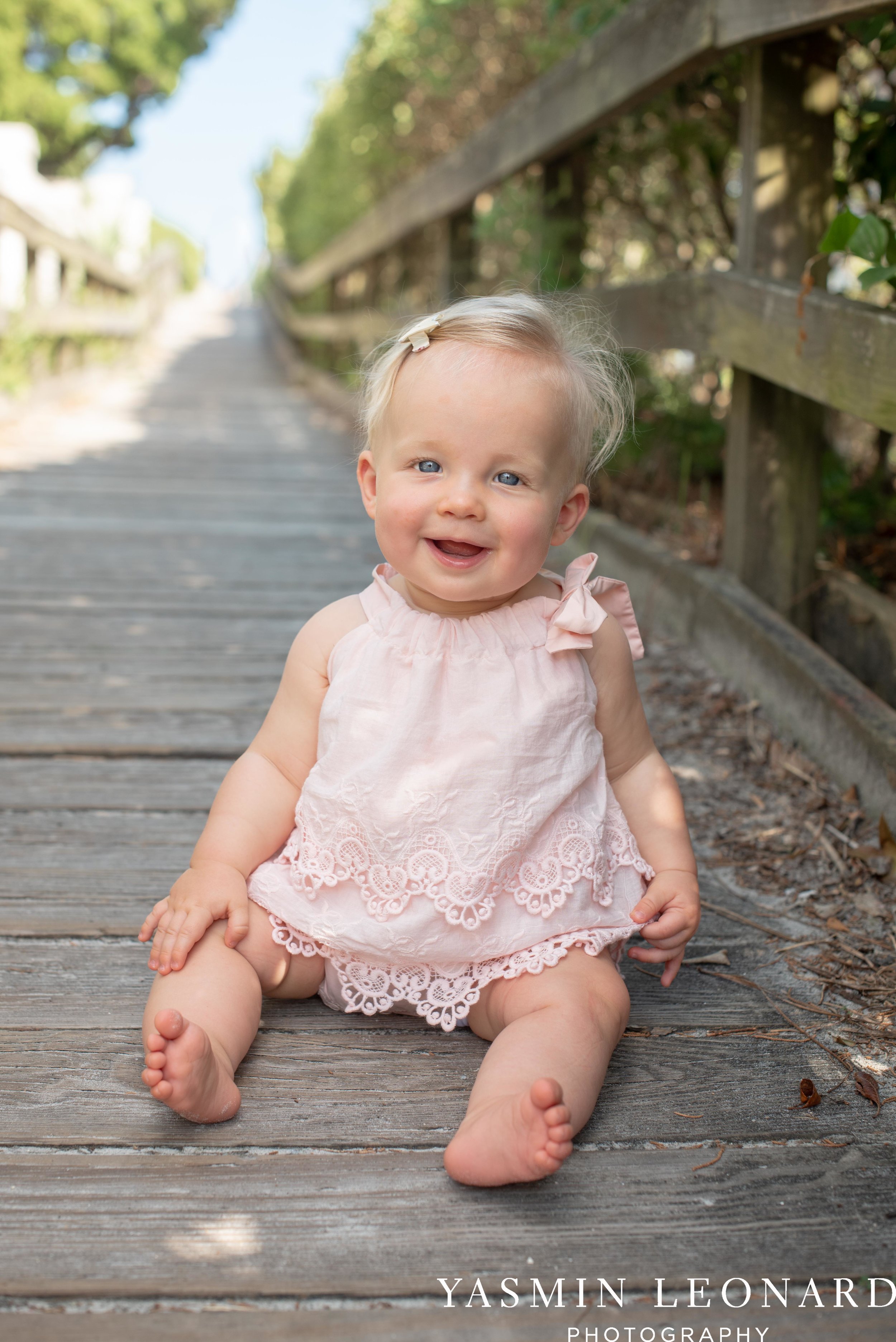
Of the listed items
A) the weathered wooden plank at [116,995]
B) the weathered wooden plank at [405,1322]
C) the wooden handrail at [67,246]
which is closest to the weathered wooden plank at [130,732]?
the weathered wooden plank at [116,995]

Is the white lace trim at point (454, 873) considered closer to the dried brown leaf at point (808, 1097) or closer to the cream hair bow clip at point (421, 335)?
the dried brown leaf at point (808, 1097)

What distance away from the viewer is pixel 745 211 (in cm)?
261

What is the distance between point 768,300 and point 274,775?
1478 mm

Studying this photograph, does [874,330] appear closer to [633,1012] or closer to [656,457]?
[633,1012]

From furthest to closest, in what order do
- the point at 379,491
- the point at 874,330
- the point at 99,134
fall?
A: the point at 99,134 → the point at 874,330 → the point at 379,491

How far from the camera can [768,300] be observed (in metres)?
2.44

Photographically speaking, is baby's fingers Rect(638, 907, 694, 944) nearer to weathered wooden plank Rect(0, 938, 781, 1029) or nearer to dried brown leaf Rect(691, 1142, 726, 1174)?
weathered wooden plank Rect(0, 938, 781, 1029)

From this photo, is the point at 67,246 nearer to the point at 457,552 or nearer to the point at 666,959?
the point at 457,552

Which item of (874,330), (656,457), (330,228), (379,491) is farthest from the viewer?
(330,228)

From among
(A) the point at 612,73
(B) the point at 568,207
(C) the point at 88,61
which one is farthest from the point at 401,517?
(C) the point at 88,61

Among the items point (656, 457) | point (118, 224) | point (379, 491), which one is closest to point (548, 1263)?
point (379, 491)

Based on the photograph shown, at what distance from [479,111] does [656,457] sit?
358 centimetres

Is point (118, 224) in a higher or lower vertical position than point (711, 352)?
higher

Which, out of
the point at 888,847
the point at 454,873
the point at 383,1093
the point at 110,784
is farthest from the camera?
the point at 110,784
